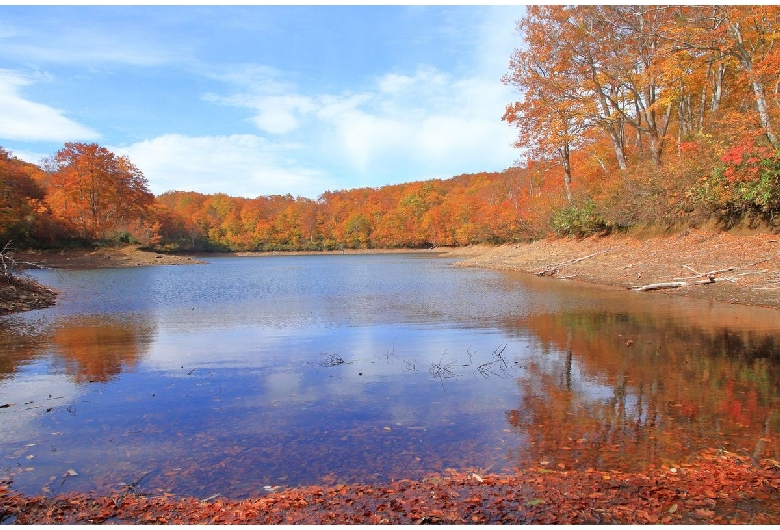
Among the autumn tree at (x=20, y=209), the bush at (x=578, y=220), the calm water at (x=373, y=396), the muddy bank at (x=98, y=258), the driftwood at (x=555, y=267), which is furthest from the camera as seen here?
the muddy bank at (x=98, y=258)

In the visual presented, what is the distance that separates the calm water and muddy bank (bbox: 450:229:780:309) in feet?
7.63

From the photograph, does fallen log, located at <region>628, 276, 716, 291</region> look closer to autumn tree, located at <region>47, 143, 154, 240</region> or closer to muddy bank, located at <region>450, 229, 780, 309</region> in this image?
muddy bank, located at <region>450, 229, 780, 309</region>

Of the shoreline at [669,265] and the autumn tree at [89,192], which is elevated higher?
the autumn tree at [89,192]

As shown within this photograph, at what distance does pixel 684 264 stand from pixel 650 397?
14.8m

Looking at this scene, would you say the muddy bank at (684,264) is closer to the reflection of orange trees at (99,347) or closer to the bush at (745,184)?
the bush at (745,184)

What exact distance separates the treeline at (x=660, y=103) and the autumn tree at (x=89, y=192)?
4619cm

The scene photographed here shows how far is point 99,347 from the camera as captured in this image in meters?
11.1

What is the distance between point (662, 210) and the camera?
2533cm

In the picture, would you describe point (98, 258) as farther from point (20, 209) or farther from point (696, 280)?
point (696, 280)

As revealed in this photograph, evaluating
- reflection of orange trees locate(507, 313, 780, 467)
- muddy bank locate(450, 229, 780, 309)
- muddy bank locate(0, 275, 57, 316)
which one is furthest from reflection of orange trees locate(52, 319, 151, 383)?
muddy bank locate(450, 229, 780, 309)

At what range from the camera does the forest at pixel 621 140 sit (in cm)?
1992

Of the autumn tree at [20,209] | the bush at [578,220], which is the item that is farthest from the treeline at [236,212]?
the bush at [578,220]

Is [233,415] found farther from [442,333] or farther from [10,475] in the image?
[442,333]

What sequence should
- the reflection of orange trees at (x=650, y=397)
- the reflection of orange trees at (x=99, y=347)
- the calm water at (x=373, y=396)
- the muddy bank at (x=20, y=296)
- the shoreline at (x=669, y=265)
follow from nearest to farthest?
1. the calm water at (x=373, y=396)
2. the reflection of orange trees at (x=650, y=397)
3. the reflection of orange trees at (x=99, y=347)
4. the shoreline at (x=669, y=265)
5. the muddy bank at (x=20, y=296)
